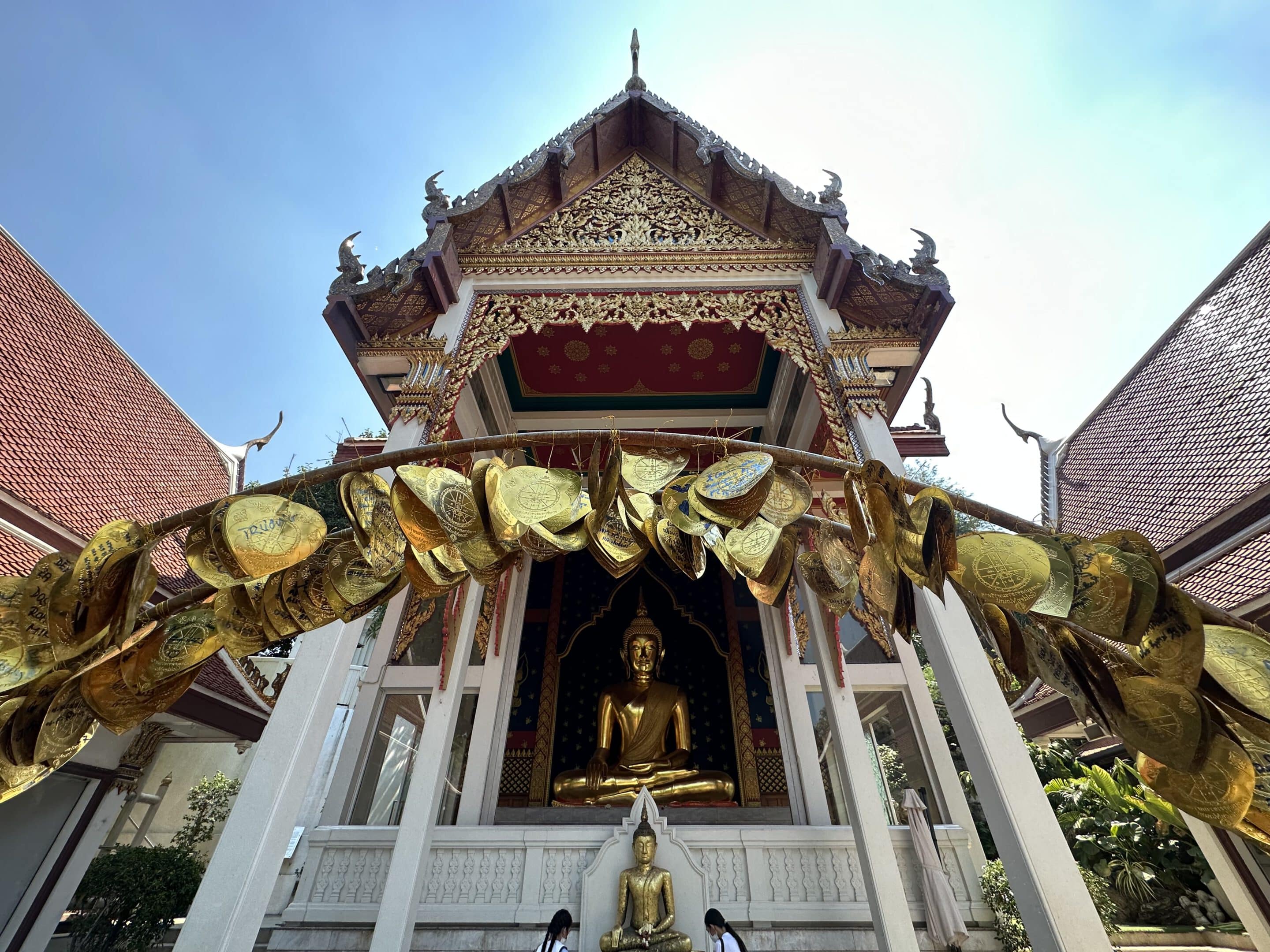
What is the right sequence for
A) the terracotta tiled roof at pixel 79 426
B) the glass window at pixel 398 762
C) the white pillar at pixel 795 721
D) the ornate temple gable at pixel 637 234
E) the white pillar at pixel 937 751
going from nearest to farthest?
the ornate temple gable at pixel 637 234
the terracotta tiled roof at pixel 79 426
the white pillar at pixel 937 751
the white pillar at pixel 795 721
the glass window at pixel 398 762

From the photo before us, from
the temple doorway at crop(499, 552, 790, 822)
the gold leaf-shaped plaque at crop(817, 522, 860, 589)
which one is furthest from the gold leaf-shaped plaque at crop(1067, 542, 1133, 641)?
the temple doorway at crop(499, 552, 790, 822)

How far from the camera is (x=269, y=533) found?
1.78 metres

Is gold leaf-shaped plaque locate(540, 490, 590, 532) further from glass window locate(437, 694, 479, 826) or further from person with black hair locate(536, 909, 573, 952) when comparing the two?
glass window locate(437, 694, 479, 826)

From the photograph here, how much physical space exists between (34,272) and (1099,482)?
1316 cm

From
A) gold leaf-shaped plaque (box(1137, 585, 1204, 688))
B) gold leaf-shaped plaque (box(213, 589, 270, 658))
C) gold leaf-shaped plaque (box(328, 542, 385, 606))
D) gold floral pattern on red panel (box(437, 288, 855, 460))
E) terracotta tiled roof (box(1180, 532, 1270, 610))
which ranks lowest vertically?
gold leaf-shaped plaque (box(1137, 585, 1204, 688))

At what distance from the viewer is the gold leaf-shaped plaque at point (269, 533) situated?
1.75 m

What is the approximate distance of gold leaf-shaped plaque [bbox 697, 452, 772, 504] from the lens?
1845 mm

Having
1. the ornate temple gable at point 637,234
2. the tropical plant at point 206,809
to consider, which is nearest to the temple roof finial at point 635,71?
the ornate temple gable at point 637,234

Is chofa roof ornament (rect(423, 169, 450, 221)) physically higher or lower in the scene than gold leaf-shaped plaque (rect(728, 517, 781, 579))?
higher

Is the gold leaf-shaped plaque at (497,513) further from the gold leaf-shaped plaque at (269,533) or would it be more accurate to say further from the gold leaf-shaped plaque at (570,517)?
the gold leaf-shaped plaque at (269,533)

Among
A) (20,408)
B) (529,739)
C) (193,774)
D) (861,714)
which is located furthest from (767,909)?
(193,774)

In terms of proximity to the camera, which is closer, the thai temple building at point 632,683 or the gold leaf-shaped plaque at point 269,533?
the gold leaf-shaped plaque at point 269,533

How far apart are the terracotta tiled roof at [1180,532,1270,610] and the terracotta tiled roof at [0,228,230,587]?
8.43m

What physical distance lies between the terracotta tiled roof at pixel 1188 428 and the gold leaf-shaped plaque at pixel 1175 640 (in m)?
4.47
